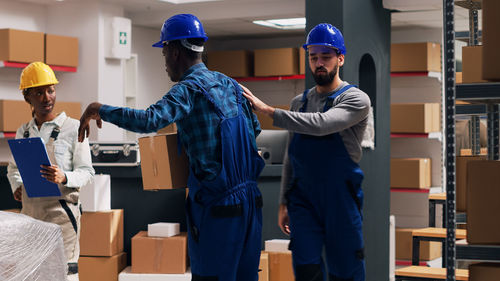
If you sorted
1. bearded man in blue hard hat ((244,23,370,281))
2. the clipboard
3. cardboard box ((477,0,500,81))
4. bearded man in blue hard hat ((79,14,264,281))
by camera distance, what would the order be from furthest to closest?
the clipboard → bearded man in blue hard hat ((244,23,370,281)) → bearded man in blue hard hat ((79,14,264,281)) → cardboard box ((477,0,500,81))

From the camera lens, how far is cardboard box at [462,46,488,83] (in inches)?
98.9

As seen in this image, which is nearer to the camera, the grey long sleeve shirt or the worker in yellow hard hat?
the grey long sleeve shirt

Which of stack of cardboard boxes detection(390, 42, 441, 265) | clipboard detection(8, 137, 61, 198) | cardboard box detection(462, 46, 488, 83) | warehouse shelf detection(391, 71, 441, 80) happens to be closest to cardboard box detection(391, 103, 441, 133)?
stack of cardboard boxes detection(390, 42, 441, 265)

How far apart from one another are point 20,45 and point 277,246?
3.39 m

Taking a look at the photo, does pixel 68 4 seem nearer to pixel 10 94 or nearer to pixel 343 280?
pixel 10 94

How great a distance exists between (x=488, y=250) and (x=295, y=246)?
105 cm

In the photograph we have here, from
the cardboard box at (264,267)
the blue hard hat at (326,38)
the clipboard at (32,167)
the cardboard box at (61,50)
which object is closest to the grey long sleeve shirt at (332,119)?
the blue hard hat at (326,38)

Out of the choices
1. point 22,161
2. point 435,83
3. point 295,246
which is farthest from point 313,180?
point 435,83

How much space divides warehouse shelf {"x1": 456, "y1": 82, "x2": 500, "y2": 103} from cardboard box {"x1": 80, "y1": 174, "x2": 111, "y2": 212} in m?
3.01

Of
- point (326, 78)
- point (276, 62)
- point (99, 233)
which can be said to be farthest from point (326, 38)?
point (276, 62)

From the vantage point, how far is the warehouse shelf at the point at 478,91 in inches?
88.4

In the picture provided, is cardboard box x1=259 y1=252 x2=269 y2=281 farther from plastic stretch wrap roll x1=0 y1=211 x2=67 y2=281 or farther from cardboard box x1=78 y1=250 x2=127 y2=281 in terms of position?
plastic stretch wrap roll x1=0 y1=211 x2=67 y2=281

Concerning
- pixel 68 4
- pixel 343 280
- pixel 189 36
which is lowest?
pixel 343 280

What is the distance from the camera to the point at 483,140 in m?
6.51
